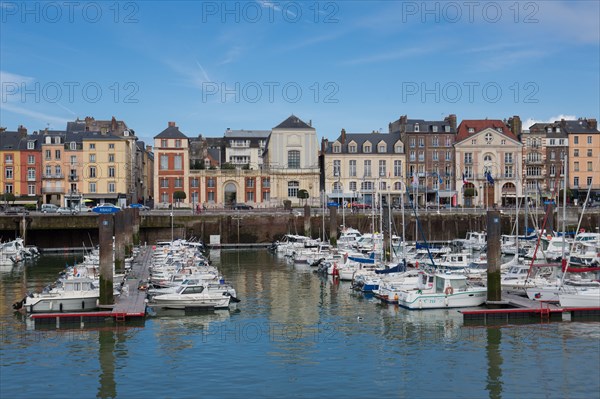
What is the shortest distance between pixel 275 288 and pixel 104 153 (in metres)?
58.2

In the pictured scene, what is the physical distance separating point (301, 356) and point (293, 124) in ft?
248

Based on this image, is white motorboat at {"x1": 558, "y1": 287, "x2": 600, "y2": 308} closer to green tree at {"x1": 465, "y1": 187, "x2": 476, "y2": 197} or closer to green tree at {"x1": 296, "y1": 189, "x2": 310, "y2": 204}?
green tree at {"x1": 296, "y1": 189, "x2": 310, "y2": 204}

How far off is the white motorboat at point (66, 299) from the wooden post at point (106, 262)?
1100 millimetres

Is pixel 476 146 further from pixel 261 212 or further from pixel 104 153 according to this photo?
pixel 104 153

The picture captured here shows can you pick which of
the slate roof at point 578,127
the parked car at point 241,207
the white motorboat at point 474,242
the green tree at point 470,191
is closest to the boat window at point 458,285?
the white motorboat at point 474,242

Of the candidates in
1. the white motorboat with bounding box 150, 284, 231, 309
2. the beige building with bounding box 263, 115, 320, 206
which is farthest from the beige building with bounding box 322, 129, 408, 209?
the white motorboat with bounding box 150, 284, 231, 309

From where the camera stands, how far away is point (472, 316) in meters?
35.1

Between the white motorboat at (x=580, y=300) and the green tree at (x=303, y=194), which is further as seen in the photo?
the green tree at (x=303, y=194)

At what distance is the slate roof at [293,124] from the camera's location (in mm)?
101875

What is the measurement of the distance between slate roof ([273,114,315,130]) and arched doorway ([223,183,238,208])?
10236 mm

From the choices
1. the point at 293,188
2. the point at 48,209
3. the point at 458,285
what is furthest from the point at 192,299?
the point at 293,188

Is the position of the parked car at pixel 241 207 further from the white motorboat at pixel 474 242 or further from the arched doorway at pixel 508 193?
the arched doorway at pixel 508 193

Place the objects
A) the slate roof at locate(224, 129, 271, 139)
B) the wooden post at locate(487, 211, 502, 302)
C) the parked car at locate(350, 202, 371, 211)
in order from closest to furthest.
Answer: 1. the wooden post at locate(487, 211, 502, 302)
2. the parked car at locate(350, 202, 371, 211)
3. the slate roof at locate(224, 129, 271, 139)

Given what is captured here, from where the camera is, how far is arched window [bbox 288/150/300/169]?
10125cm
